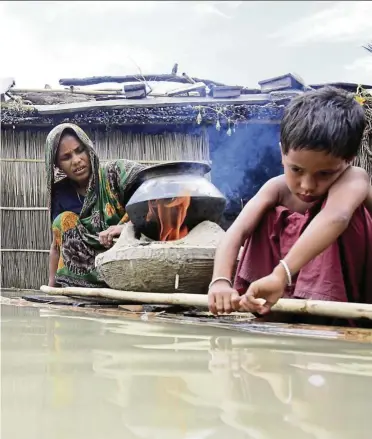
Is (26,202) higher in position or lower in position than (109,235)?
higher

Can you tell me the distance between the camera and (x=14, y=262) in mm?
6047

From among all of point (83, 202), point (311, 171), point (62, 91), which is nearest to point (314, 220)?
point (311, 171)

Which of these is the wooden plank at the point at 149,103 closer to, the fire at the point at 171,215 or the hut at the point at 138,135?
the hut at the point at 138,135

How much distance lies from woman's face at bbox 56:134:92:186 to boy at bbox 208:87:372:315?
7.76 ft

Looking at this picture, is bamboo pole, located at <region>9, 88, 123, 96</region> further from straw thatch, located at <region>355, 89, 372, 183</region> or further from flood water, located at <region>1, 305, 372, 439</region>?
flood water, located at <region>1, 305, 372, 439</region>

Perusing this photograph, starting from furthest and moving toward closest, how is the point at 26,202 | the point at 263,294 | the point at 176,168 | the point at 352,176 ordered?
the point at 26,202 < the point at 176,168 < the point at 352,176 < the point at 263,294

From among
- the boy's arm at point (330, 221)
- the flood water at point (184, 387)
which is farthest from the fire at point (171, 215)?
the flood water at point (184, 387)

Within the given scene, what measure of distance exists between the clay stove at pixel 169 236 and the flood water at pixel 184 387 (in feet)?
3.43

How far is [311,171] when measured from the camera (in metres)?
1.74

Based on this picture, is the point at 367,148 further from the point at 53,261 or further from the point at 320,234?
the point at 320,234

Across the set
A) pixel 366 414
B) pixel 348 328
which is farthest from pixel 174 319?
pixel 366 414

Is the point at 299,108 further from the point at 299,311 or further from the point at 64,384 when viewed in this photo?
the point at 64,384

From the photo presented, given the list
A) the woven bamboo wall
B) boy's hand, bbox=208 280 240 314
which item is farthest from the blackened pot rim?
the woven bamboo wall

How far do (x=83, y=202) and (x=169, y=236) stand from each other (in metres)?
1.39
